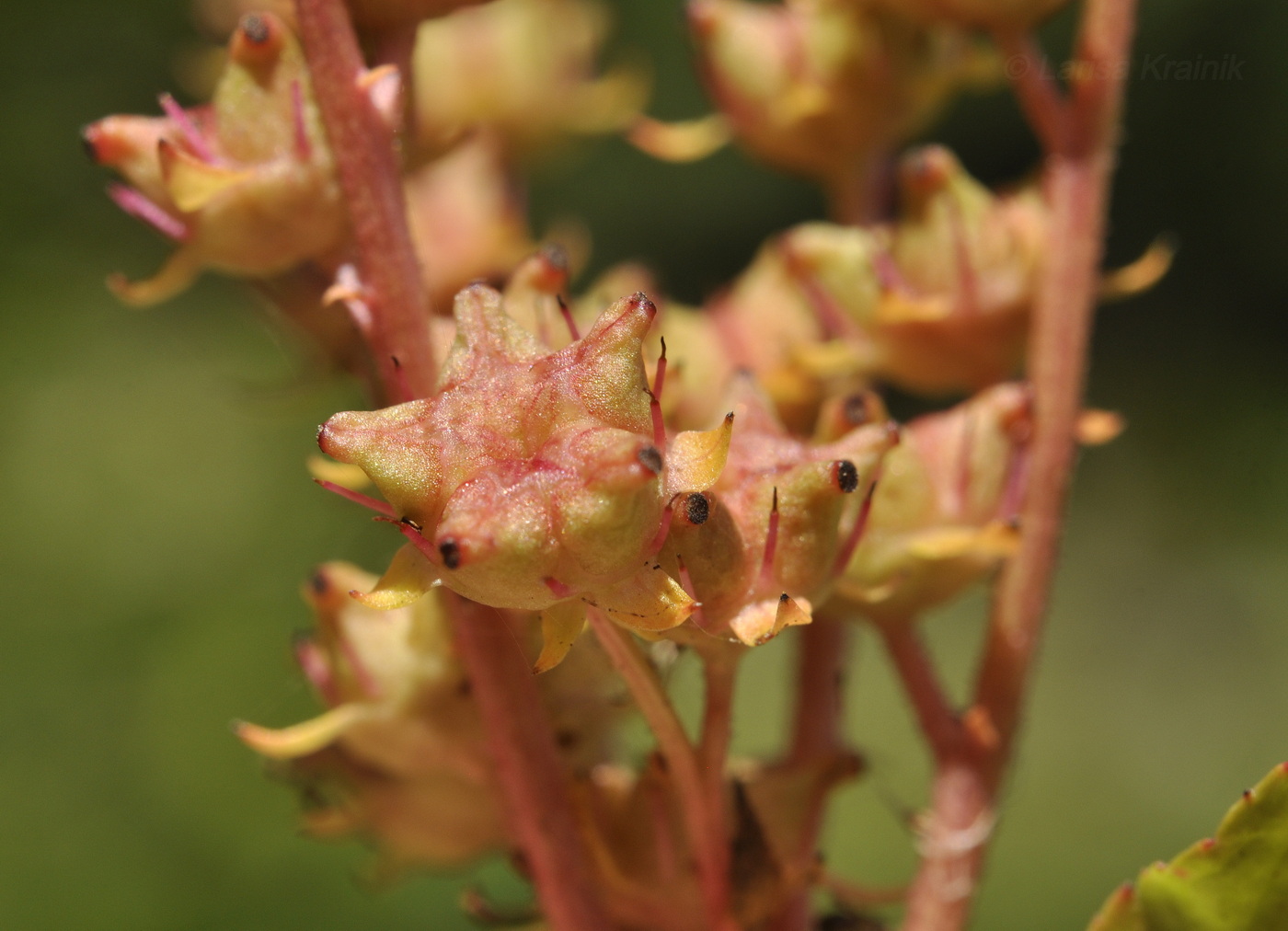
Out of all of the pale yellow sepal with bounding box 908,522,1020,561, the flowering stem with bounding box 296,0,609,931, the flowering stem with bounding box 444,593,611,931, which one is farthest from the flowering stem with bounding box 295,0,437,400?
the pale yellow sepal with bounding box 908,522,1020,561

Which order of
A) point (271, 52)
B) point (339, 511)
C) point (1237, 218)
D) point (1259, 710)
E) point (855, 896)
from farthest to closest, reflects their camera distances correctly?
point (1237, 218) < point (1259, 710) < point (339, 511) < point (855, 896) < point (271, 52)

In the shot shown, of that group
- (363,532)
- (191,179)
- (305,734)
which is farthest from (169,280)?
(363,532)

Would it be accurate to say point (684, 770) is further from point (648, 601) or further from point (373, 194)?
point (373, 194)

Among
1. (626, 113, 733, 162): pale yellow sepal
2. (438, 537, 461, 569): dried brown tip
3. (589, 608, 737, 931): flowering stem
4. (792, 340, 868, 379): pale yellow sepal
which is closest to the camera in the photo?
(438, 537, 461, 569): dried brown tip

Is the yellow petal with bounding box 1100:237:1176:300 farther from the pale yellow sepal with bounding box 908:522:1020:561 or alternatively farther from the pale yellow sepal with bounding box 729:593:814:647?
the pale yellow sepal with bounding box 729:593:814:647

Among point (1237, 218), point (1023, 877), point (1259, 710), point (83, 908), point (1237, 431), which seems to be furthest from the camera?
point (1237, 218)

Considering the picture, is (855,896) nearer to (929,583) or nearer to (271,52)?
(929,583)

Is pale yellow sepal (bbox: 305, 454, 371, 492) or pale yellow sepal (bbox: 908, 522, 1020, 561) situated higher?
pale yellow sepal (bbox: 305, 454, 371, 492)

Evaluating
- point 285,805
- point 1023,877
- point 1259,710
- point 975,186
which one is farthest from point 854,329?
point 1259,710
